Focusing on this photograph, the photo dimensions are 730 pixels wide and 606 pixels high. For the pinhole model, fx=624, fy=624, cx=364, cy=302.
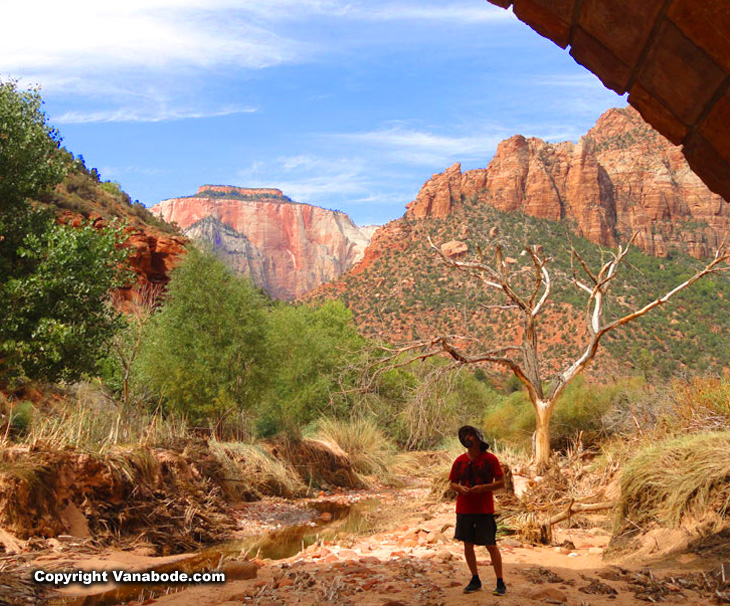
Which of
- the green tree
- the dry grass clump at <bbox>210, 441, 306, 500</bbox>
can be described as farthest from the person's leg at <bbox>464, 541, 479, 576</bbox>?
the green tree

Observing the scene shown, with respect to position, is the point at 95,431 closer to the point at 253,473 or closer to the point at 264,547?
the point at 264,547

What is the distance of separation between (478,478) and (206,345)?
13.9 meters

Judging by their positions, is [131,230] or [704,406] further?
[131,230]

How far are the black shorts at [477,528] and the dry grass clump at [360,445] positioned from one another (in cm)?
1630

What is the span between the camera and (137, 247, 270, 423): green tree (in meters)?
18.3

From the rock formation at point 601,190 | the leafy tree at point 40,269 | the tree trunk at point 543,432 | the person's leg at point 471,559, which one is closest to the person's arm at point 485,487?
the person's leg at point 471,559

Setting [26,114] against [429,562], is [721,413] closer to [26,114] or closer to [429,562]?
[429,562]

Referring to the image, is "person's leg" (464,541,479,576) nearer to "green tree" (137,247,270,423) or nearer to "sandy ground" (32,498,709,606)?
"sandy ground" (32,498,709,606)

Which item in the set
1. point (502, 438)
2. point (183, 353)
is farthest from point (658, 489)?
point (502, 438)

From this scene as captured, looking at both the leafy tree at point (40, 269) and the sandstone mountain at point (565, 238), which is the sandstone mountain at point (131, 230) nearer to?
the sandstone mountain at point (565, 238)

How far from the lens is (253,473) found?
54.3ft

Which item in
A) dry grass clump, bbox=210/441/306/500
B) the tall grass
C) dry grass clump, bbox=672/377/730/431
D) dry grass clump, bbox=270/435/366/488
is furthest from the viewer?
dry grass clump, bbox=270/435/366/488

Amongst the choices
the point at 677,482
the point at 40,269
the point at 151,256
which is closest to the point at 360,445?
the point at 40,269

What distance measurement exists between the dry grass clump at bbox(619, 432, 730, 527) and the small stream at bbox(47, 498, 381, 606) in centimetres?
501
